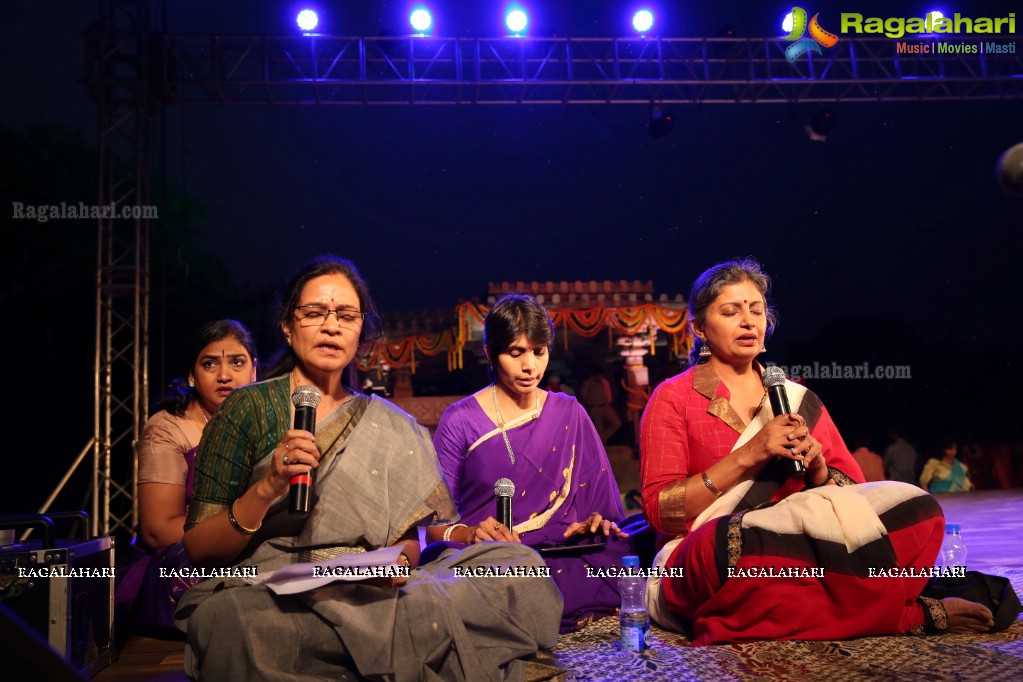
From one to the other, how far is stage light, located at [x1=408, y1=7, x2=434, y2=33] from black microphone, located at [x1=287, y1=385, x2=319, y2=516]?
869cm

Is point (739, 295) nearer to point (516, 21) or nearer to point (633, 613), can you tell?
point (633, 613)

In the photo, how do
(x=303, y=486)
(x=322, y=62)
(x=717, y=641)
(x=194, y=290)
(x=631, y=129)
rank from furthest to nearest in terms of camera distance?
1. (x=631, y=129)
2. (x=194, y=290)
3. (x=322, y=62)
4. (x=717, y=641)
5. (x=303, y=486)

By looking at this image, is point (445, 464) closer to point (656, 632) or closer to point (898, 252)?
point (656, 632)

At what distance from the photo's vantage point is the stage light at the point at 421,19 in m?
10.1

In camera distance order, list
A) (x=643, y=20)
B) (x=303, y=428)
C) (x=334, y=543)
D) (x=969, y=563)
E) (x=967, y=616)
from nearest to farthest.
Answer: (x=303, y=428) < (x=334, y=543) < (x=967, y=616) < (x=969, y=563) < (x=643, y=20)

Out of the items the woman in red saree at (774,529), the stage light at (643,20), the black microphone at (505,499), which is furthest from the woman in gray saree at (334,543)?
the stage light at (643,20)

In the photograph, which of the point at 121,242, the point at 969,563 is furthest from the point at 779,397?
the point at 121,242

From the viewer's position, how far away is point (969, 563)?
5070 mm

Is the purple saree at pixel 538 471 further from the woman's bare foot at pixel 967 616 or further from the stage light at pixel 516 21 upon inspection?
the stage light at pixel 516 21

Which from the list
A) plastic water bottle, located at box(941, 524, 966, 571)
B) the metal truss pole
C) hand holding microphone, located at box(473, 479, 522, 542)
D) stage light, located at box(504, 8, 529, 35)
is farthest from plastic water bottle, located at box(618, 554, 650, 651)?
stage light, located at box(504, 8, 529, 35)

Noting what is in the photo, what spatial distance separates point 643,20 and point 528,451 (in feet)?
26.5

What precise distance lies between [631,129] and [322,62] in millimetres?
21692

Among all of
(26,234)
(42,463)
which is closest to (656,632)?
(42,463)

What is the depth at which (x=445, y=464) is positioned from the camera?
406 cm
